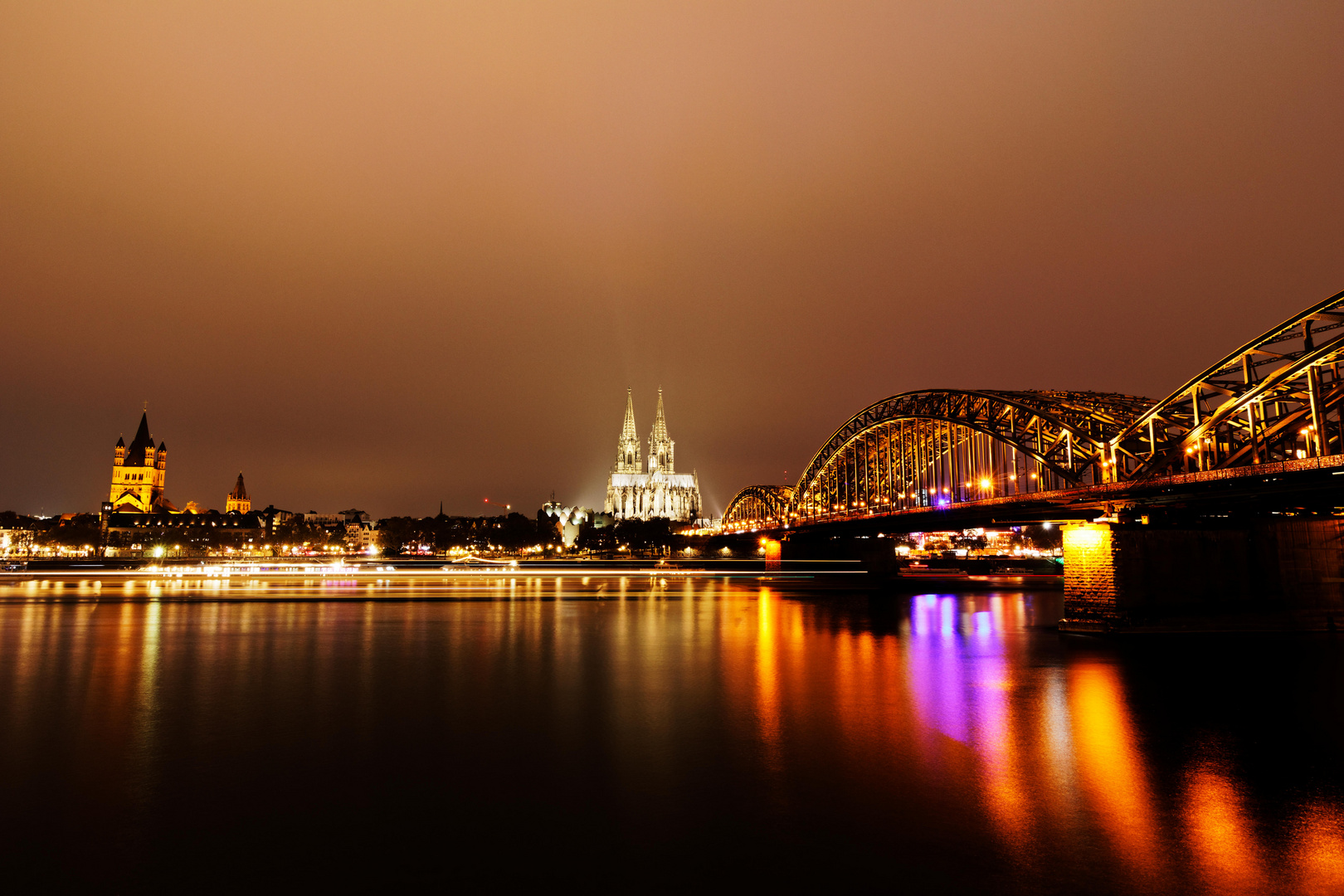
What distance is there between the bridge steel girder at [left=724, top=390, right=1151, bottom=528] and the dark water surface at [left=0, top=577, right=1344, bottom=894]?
17820 mm

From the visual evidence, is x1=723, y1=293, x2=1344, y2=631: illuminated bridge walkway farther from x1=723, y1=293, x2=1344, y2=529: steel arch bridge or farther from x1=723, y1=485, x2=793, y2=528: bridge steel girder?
x1=723, y1=485, x2=793, y2=528: bridge steel girder

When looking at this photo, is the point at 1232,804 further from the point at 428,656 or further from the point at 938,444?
the point at 938,444

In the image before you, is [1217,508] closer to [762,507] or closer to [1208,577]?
[1208,577]

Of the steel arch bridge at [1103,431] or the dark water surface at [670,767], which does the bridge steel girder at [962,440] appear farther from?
the dark water surface at [670,767]

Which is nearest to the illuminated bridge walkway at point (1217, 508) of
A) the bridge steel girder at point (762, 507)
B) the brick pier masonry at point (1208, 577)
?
the brick pier masonry at point (1208, 577)

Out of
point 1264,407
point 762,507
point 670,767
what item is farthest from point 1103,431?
point 762,507

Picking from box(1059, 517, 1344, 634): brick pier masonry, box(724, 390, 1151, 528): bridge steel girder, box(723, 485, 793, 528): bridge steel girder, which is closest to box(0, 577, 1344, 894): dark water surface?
box(1059, 517, 1344, 634): brick pier masonry

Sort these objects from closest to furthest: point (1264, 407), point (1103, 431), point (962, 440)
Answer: point (1264, 407) < point (1103, 431) < point (962, 440)

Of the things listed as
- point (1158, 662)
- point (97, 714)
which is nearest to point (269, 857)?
point (97, 714)

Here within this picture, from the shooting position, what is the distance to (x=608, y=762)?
14.2 metres

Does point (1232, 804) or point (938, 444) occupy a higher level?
point (938, 444)

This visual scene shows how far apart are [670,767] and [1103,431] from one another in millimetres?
42359

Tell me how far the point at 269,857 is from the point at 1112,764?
514 inches

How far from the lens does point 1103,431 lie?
4753cm
